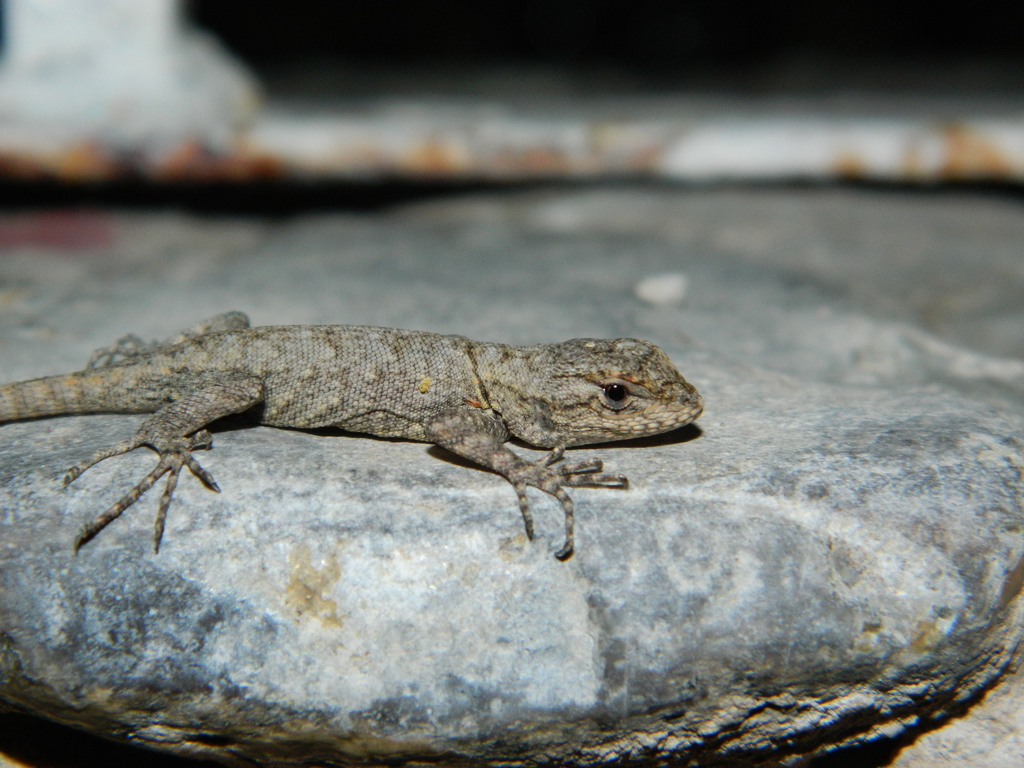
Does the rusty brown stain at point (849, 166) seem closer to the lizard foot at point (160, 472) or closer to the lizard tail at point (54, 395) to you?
the lizard foot at point (160, 472)

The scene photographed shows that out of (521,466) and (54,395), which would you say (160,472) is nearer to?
(54,395)

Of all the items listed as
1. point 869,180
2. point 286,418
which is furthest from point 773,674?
point 869,180

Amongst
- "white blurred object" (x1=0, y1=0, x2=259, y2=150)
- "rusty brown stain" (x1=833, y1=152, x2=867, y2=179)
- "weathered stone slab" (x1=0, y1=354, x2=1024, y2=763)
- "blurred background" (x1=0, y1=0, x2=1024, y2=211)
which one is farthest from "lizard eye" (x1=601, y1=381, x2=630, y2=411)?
"white blurred object" (x1=0, y1=0, x2=259, y2=150)

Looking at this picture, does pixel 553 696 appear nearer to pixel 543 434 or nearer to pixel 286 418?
pixel 543 434

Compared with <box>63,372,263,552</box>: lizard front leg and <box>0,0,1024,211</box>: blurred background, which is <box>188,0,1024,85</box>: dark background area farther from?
<box>63,372,263,552</box>: lizard front leg

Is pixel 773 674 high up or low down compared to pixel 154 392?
down

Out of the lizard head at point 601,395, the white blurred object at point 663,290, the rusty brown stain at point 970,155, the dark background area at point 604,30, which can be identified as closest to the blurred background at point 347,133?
the rusty brown stain at point 970,155

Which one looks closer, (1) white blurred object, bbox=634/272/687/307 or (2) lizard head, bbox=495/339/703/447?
(2) lizard head, bbox=495/339/703/447
